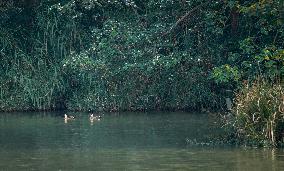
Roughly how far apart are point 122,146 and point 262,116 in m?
3.53

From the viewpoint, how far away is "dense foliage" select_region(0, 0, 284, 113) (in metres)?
28.8

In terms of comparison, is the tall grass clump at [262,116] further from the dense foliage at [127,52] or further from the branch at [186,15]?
the branch at [186,15]

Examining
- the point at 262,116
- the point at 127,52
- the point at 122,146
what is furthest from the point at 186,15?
the point at 262,116

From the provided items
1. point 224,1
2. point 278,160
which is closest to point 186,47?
point 224,1

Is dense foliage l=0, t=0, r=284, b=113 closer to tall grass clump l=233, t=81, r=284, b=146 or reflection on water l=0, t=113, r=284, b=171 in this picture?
reflection on water l=0, t=113, r=284, b=171

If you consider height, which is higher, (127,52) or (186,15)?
(186,15)

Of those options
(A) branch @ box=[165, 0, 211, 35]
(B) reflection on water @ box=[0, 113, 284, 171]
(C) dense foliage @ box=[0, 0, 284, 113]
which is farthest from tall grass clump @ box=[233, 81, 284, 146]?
(A) branch @ box=[165, 0, 211, 35]

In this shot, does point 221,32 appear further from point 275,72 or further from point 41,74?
point 41,74

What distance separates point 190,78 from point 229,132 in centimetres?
921

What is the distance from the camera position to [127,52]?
96.7 feet

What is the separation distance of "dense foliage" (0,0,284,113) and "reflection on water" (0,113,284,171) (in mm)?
→ 1982

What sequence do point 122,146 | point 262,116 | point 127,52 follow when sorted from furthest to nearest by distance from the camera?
point 127,52
point 122,146
point 262,116

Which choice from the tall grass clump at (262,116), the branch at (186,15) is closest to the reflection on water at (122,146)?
the tall grass clump at (262,116)

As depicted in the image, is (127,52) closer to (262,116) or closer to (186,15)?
(186,15)
